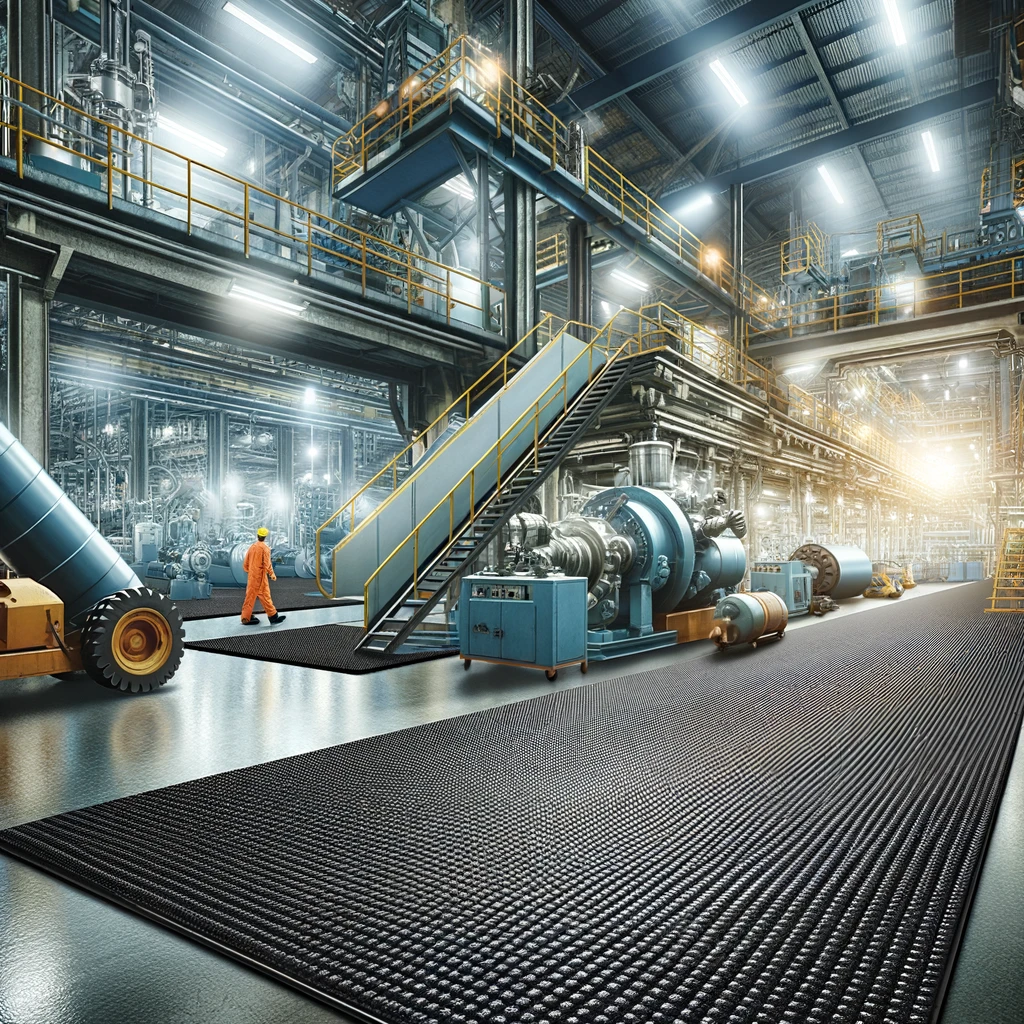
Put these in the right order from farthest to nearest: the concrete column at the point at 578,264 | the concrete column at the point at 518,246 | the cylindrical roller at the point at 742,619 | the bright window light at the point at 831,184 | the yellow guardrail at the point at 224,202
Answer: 1. the bright window light at the point at 831,184
2. the concrete column at the point at 578,264
3. the concrete column at the point at 518,246
4. the yellow guardrail at the point at 224,202
5. the cylindrical roller at the point at 742,619

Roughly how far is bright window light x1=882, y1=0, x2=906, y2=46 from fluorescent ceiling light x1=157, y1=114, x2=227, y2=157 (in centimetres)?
1799

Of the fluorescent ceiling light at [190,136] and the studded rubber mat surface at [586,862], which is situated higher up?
the fluorescent ceiling light at [190,136]

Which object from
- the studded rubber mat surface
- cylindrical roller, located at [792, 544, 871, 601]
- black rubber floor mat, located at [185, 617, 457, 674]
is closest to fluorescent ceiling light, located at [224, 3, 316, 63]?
black rubber floor mat, located at [185, 617, 457, 674]

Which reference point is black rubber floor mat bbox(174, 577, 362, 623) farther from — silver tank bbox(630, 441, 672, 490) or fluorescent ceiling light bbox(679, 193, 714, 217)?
fluorescent ceiling light bbox(679, 193, 714, 217)

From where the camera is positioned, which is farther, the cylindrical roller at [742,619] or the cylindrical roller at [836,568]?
the cylindrical roller at [836,568]

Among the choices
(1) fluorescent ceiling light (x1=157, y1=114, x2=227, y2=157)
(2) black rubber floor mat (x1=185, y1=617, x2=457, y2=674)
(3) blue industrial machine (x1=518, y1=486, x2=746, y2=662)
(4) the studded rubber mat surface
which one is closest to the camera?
(4) the studded rubber mat surface

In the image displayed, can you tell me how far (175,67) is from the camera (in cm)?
1661

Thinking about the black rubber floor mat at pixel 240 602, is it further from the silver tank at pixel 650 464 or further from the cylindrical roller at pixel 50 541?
the silver tank at pixel 650 464

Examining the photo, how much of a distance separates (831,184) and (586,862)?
28859 mm

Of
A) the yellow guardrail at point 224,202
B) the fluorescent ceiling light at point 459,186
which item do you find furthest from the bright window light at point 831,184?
the yellow guardrail at point 224,202

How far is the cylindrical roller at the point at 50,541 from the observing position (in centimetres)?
564

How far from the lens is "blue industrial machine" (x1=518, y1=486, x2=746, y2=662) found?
8.29 meters

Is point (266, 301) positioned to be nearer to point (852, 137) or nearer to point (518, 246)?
point (518, 246)

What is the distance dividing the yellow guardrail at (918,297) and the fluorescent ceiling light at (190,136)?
1637 centimetres
